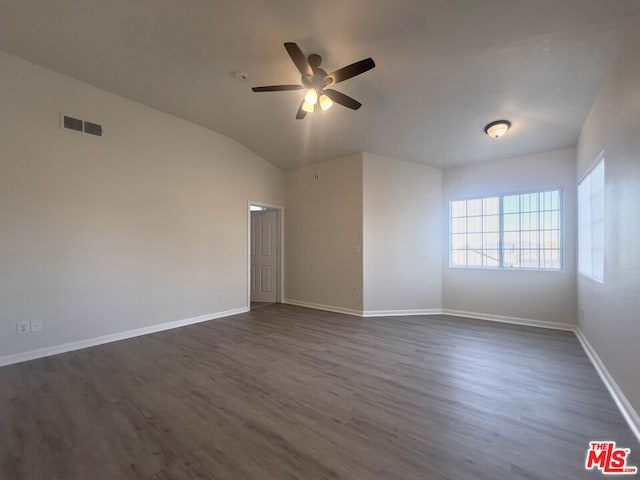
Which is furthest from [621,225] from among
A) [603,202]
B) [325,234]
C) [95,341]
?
[95,341]

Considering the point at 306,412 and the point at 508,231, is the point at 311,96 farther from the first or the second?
the point at 508,231

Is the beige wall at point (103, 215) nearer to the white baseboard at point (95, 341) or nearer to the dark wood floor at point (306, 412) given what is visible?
the white baseboard at point (95, 341)

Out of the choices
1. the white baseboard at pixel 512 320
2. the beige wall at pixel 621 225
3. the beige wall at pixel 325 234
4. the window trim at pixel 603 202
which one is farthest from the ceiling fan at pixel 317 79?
the white baseboard at pixel 512 320

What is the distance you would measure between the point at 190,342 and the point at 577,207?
569 cm

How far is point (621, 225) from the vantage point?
219 cm

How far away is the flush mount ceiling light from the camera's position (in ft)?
11.7

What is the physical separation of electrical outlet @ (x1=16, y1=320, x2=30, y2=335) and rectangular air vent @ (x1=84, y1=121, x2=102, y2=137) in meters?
2.27

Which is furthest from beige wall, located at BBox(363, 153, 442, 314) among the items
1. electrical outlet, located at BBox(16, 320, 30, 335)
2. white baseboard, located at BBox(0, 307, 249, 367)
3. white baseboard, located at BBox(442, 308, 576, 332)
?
electrical outlet, located at BBox(16, 320, 30, 335)

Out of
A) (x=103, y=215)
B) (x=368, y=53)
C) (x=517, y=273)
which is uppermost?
(x=368, y=53)

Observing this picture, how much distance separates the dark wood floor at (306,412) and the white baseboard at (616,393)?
0.05 metres

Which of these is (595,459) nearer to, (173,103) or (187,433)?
(187,433)

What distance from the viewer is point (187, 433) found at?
1.81 metres

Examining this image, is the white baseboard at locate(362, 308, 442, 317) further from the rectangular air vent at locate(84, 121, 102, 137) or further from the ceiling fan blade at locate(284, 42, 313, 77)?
the rectangular air vent at locate(84, 121, 102, 137)

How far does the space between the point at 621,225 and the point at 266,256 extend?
5373 millimetres
